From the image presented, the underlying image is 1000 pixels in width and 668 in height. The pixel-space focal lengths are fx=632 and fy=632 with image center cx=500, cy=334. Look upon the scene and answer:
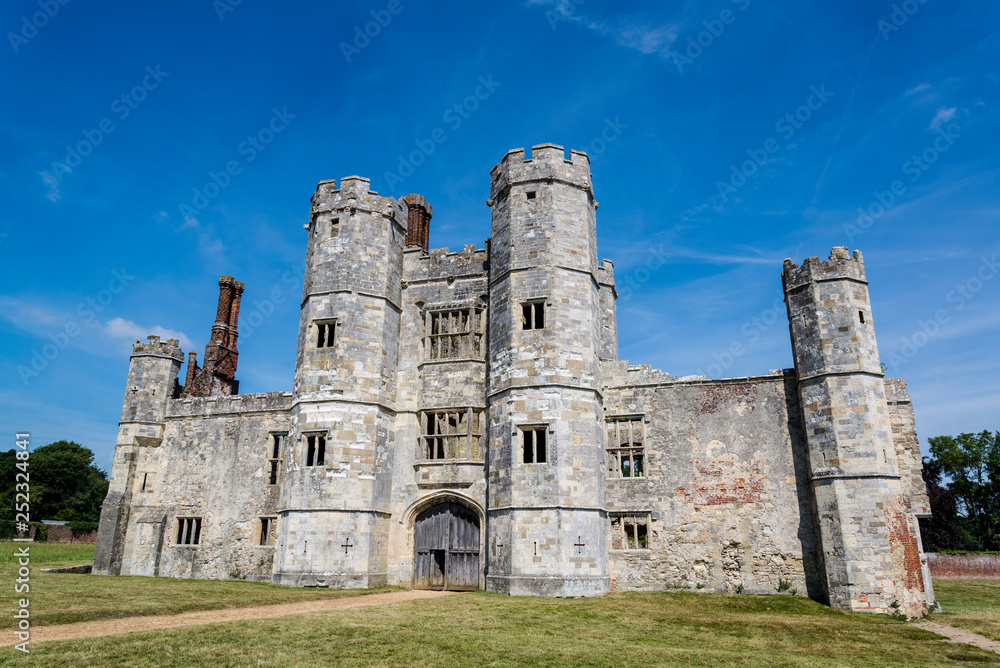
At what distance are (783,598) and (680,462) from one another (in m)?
4.52

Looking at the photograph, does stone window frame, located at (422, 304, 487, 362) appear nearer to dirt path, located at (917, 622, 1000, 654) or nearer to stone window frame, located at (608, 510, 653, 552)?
stone window frame, located at (608, 510, 653, 552)

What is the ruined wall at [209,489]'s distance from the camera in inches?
909

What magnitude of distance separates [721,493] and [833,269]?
7.35m

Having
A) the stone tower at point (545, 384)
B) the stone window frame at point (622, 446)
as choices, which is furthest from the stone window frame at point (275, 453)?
the stone window frame at point (622, 446)

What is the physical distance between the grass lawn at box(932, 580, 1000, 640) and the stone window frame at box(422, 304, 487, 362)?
48.0 feet

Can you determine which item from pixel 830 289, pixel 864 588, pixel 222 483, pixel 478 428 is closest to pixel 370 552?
pixel 478 428

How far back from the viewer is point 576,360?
64.3 ft

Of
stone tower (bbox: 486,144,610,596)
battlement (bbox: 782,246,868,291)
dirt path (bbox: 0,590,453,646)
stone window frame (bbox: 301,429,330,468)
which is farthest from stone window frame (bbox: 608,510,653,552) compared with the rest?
stone window frame (bbox: 301,429,330,468)

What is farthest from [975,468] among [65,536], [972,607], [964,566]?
[65,536]

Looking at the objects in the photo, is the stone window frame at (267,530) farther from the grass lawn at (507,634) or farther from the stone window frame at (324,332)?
the stone window frame at (324,332)

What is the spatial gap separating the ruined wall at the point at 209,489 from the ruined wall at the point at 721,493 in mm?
12812

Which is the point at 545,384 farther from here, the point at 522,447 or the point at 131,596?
the point at 131,596

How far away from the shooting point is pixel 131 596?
15.4 metres

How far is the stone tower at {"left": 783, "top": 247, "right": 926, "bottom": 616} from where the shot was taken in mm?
16047
